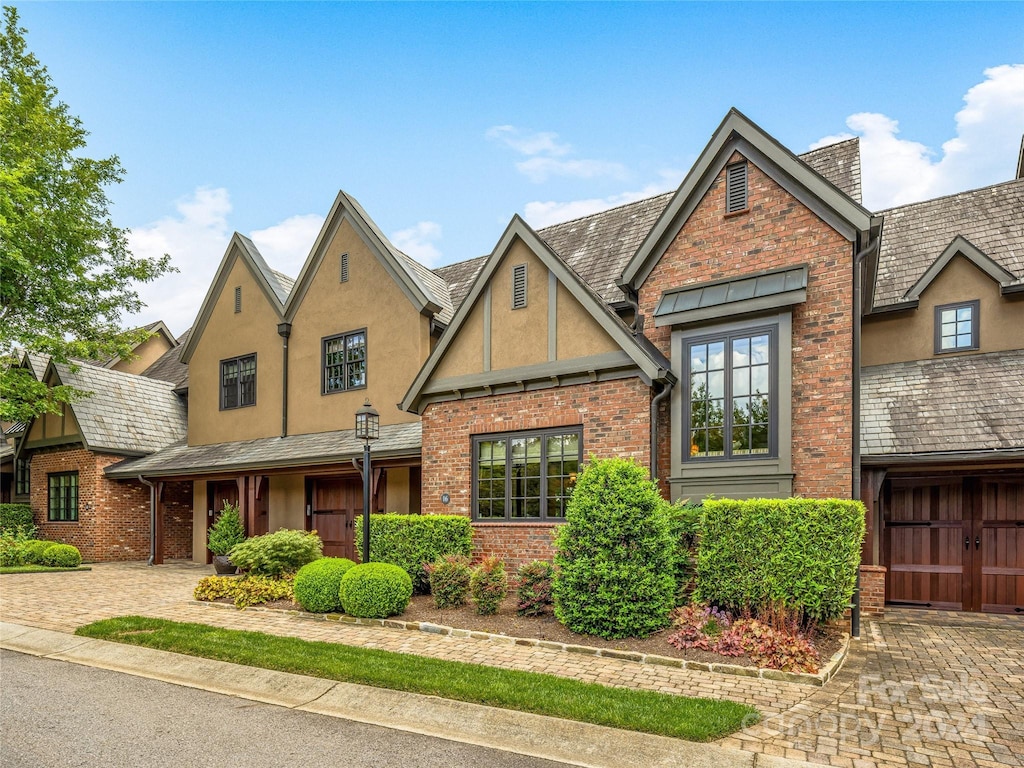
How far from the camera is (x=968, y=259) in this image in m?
11.3

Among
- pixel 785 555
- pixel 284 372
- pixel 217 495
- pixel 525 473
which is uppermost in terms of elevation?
pixel 284 372

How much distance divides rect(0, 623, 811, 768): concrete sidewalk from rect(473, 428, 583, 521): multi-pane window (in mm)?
4960

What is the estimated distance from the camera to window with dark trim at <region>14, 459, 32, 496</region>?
72.3 feet

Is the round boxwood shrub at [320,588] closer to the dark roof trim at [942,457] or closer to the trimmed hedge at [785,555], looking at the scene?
the trimmed hedge at [785,555]

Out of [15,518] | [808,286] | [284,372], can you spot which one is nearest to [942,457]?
[808,286]

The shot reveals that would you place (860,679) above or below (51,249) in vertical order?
below

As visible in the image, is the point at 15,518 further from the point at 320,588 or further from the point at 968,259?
the point at 968,259

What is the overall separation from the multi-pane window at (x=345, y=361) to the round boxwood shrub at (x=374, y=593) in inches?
265

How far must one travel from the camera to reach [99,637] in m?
8.14

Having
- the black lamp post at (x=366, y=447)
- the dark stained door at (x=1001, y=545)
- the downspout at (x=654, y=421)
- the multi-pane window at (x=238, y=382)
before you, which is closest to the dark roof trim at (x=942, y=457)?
the dark stained door at (x=1001, y=545)

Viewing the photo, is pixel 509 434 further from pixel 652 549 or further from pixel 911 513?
pixel 911 513

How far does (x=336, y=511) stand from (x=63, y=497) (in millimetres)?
9802

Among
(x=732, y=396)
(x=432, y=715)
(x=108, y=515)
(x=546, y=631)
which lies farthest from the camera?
(x=108, y=515)

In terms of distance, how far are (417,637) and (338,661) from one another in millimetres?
1531
